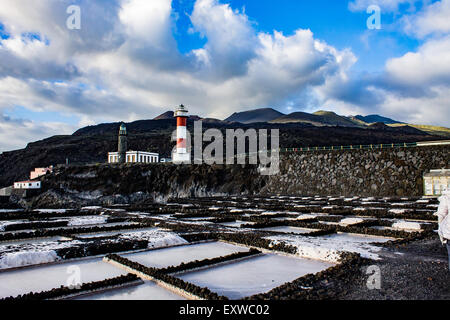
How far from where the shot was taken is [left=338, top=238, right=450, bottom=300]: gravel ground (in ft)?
13.1

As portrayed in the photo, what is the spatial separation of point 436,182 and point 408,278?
922 inches

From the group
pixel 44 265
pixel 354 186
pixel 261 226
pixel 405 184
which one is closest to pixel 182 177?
pixel 354 186

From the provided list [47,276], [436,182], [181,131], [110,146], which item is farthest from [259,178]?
[110,146]

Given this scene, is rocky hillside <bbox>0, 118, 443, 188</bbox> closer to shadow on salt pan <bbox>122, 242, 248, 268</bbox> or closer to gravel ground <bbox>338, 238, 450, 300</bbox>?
shadow on salt pan <bbox>122, 242, 248, 268</bbox>

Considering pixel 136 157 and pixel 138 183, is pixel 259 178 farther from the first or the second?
pixel 136 157

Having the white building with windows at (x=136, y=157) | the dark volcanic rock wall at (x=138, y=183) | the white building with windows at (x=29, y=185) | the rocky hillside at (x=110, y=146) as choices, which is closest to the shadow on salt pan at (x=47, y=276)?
the dark volcanic rock wall at (x=138, y=183)

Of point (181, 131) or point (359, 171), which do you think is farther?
point (181, 131)

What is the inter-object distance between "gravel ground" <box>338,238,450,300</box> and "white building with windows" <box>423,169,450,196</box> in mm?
20239

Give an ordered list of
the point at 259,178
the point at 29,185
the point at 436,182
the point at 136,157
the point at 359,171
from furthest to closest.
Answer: the point at 136,157
the point at 29,185
the point at 259,178
the point at 359,171
the point at 436,182

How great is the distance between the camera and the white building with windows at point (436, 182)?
2308 centimetres

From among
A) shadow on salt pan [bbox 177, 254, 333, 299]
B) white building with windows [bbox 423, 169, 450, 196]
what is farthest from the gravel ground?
white building with windows [bbox 423, 169, 450, 196]

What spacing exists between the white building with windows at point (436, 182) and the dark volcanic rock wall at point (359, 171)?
11.1 feet

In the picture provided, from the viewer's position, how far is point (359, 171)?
3197 cm
